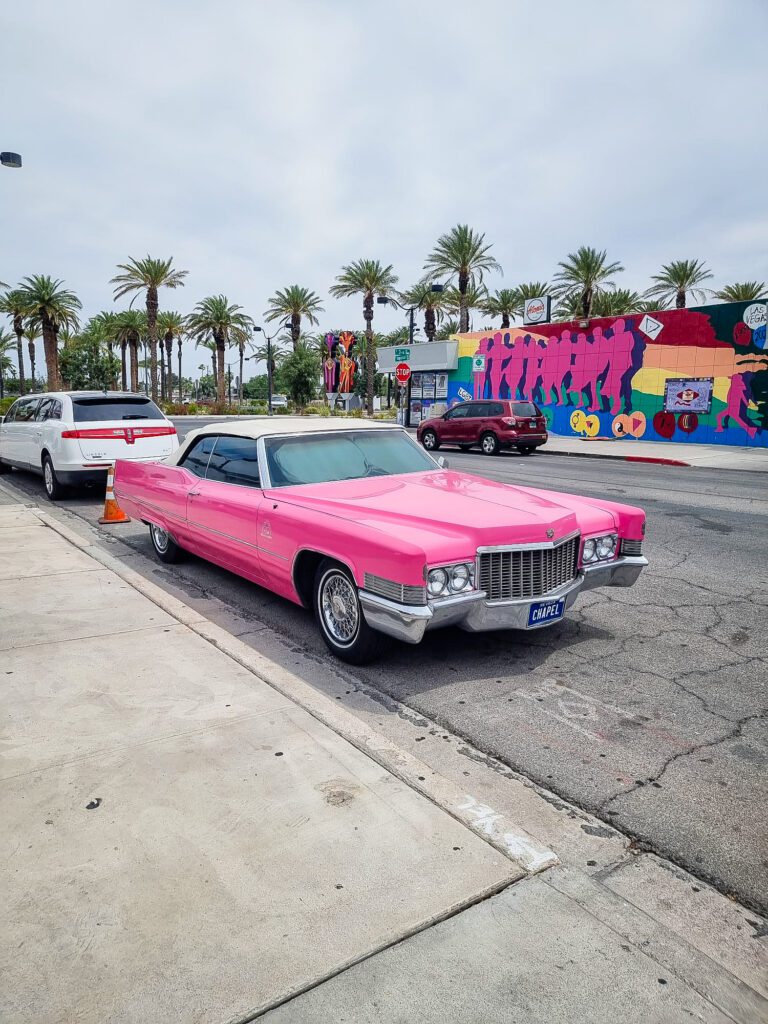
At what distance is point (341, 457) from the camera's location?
17.8 ft

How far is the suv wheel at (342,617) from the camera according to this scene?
420 centimetres

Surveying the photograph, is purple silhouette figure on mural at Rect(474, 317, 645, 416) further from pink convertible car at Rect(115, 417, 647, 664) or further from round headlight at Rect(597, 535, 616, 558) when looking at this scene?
round headlight at Rect(597, 535, 616, 558)

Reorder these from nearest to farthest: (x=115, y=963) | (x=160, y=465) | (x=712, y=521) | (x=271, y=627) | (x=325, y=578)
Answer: (x=115, y=963) → (x=325, y=578) → (x=271, y=627) → (x=160, y=465) → (x=712, y=521)

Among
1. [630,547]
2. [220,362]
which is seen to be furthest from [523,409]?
[220,362]

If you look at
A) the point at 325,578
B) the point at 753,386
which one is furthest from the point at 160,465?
the point at 753,386

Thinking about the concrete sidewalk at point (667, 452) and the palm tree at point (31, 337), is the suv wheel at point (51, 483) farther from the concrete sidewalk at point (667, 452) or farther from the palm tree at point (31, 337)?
the palm tree at point (31, 337)

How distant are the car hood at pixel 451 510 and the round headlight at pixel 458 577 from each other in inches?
3.3

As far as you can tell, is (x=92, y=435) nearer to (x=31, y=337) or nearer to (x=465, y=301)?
(x=465, y=301)

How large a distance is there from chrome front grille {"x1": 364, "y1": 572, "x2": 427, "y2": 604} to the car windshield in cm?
141

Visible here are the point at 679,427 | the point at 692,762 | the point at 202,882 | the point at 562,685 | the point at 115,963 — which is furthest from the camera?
the point at 679,427

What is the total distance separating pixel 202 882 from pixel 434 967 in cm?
85

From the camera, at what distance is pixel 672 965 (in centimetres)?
209

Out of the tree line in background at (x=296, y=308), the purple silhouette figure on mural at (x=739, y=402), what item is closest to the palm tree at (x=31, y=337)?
the tree line in background at (x=296, y=308)

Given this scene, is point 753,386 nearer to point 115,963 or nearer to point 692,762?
point 692,762
